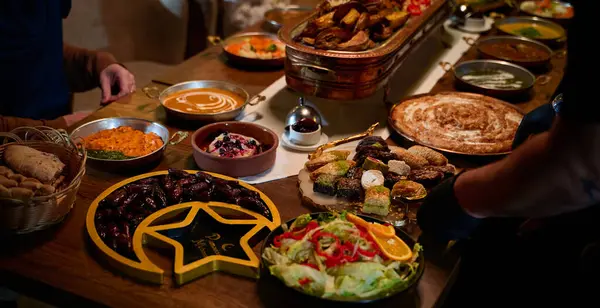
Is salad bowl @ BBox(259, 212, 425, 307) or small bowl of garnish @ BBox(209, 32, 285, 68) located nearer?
salad bowl @ BBox(259, 212, 425, 307)

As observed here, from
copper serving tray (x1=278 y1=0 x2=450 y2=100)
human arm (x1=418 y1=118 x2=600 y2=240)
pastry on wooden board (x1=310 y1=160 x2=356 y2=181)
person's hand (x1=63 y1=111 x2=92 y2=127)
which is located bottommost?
person's hand (x1=63 y1=111 x2=92 y2=127)

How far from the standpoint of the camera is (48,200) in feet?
5.67

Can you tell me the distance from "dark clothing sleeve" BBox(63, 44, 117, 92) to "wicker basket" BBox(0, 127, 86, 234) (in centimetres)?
99

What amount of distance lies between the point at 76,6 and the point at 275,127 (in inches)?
120

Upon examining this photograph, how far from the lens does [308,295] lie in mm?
1511

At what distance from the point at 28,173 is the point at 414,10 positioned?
211 cm

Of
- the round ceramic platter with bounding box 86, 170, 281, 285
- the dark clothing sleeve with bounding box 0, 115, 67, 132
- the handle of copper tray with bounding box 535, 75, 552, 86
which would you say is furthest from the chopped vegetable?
the handle of copper tray with bounding box 535, 75, 552, 86

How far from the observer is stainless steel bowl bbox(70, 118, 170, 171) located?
6.93ft

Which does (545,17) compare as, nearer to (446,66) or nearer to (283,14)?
(446,66)

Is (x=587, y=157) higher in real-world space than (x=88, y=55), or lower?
higher

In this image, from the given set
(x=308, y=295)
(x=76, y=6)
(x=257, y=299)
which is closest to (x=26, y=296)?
(x=257, y=299)

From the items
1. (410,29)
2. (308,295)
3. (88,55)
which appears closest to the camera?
(308,295)

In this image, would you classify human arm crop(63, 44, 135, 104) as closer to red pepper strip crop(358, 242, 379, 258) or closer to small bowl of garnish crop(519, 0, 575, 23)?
red pepper strip crop(358, 242, 379, 258)

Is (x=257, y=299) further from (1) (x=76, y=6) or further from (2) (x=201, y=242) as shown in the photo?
(1) (x=76, y=6)
